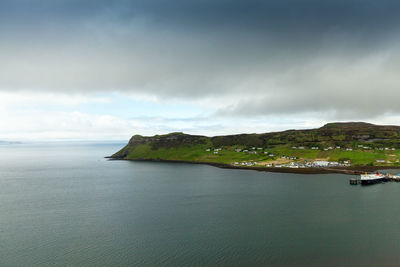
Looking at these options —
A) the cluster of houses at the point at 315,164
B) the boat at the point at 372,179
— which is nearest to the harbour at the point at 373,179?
the boat at the point at 372,179

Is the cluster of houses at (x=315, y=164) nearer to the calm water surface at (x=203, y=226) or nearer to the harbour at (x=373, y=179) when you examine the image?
the harbour at (x=373, y=179)

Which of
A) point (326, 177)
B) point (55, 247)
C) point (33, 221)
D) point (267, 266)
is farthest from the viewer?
point (326, 177)

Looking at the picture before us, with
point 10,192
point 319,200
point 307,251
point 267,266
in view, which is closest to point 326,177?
point 319,200

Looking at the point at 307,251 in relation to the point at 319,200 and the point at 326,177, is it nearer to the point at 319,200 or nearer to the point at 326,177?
the point at 319,200

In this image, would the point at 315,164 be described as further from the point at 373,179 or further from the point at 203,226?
the point at 203,226

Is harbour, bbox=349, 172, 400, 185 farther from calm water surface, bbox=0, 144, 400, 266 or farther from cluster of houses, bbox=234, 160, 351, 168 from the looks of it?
cluster of houses, bbox=234, 160, 351, 168

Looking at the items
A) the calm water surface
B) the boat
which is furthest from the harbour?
the calm water surface

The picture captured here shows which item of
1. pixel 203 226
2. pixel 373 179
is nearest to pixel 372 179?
pixel 373 179

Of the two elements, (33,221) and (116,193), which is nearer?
(33,221)

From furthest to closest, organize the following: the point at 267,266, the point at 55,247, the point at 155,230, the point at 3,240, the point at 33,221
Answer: the point at 33,221 < the point at 155,230 < the point at 3,240 < the point at 55,247 < the point at 267,266
